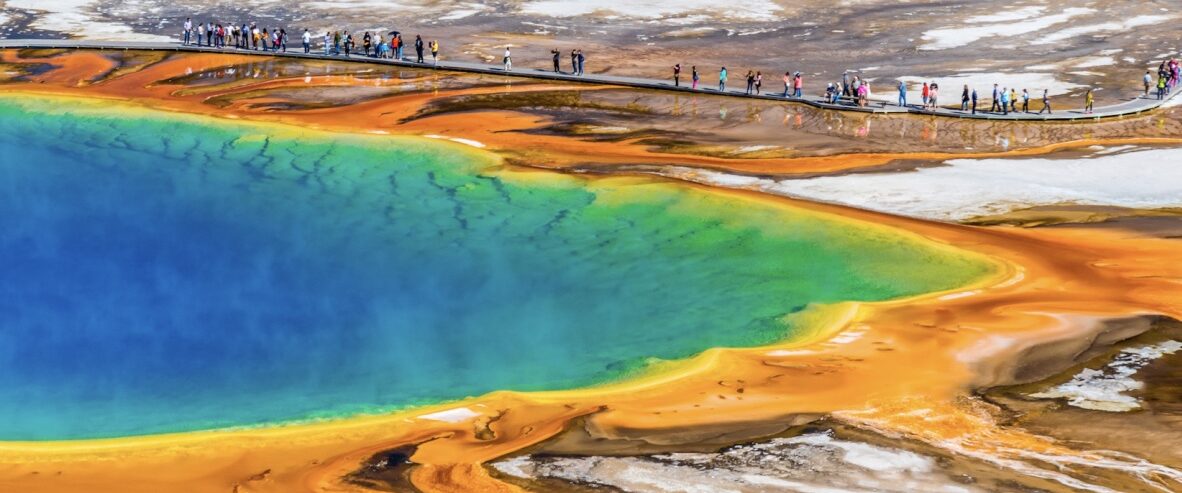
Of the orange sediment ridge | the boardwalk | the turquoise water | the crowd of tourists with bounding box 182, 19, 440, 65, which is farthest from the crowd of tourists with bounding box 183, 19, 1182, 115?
the orange sediment ridge

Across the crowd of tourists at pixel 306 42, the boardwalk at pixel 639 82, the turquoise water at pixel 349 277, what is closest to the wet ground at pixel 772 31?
the boardwalk at pixel 639 82

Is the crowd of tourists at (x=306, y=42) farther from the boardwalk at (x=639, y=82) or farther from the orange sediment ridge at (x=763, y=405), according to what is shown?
the orange sediment ridge at (x=763, y=405)

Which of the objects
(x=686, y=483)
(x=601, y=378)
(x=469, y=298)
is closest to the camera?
(x=686, y=483)

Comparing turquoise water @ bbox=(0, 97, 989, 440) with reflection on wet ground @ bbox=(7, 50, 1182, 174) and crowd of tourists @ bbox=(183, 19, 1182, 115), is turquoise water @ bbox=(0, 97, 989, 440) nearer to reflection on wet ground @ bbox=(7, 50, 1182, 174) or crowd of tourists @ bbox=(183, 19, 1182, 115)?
reflection on wet ground @ bbox=(7, 50, 1182, 174)

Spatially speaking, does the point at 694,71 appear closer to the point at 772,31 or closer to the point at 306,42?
the point at 772,31

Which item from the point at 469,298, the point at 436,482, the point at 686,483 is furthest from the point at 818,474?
the point at 469,298

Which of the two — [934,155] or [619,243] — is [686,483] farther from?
[934,155]
